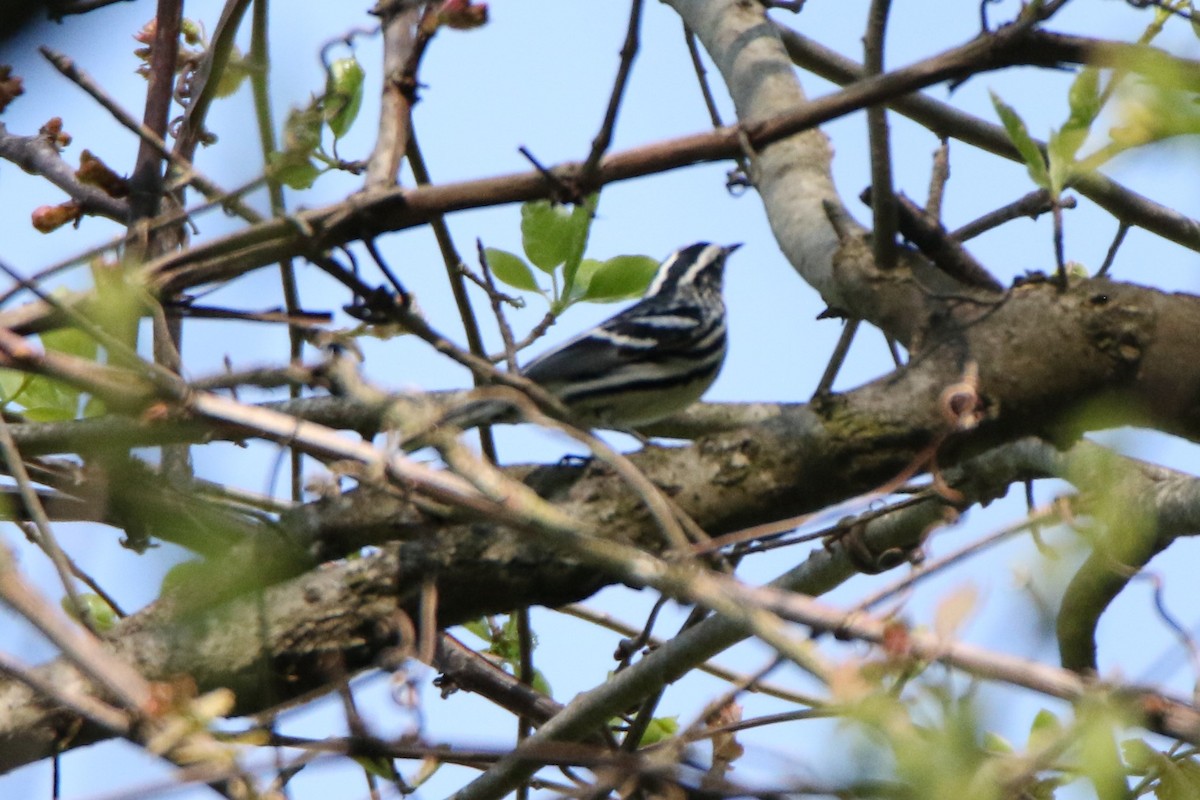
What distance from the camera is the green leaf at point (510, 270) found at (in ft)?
13.0

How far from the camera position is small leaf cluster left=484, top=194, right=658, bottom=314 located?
3801 millimetres

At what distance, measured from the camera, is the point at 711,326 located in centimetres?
522

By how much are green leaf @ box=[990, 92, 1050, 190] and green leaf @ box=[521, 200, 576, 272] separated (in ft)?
5.50

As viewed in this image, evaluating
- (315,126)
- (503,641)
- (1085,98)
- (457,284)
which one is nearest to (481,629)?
(503,641)

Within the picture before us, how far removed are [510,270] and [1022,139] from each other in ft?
6.60

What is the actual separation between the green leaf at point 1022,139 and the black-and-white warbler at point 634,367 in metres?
1.92

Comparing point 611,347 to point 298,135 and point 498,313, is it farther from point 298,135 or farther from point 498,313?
point 298,135

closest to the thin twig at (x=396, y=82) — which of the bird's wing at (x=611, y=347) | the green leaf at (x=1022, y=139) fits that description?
the green leaf at (x=1022, y=139)

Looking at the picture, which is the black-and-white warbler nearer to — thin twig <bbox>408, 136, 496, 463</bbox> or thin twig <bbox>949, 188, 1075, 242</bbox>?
thin twig <bbox>408, 136, 496, 463</bbox>

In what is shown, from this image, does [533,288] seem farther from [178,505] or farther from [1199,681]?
[1199,681]

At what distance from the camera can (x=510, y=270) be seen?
13.1 ft

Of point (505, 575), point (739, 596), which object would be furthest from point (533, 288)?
point (739, 596)

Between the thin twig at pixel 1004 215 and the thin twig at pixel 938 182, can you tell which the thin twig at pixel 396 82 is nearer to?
the thin twig at pixel 938 182

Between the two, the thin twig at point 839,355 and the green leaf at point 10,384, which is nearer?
the green leaf at point 10,384
